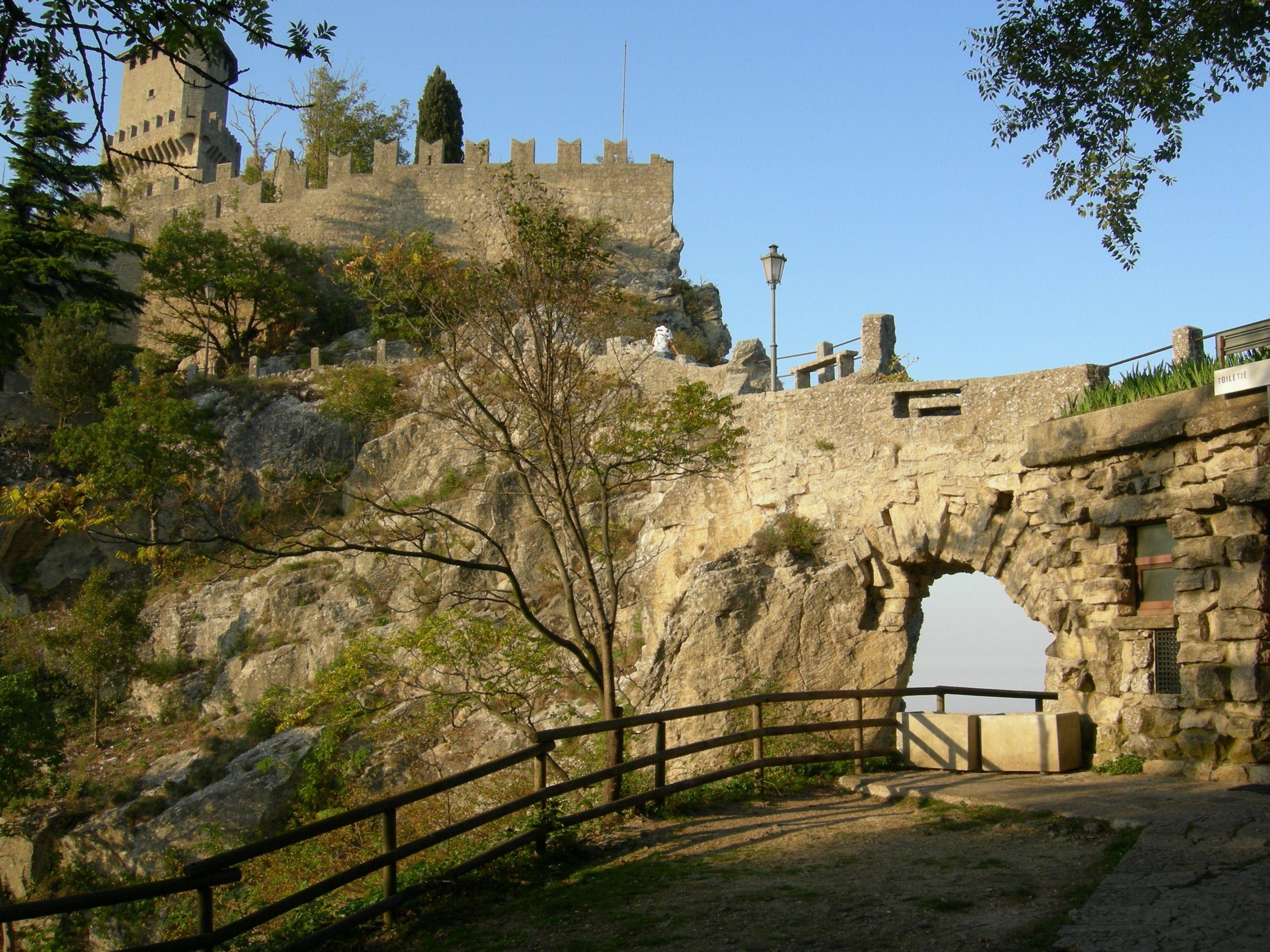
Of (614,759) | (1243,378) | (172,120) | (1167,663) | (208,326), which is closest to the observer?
(614,759)

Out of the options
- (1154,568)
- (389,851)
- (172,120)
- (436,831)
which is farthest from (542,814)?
(172,120)

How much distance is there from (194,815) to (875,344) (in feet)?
42.0

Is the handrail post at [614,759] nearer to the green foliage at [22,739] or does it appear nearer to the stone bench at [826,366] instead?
the stone bench at [826,366]

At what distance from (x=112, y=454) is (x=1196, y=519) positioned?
73.8ft

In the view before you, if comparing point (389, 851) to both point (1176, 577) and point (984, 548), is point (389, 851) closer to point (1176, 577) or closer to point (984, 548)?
point (1176, 577)

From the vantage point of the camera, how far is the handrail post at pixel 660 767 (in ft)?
26.5

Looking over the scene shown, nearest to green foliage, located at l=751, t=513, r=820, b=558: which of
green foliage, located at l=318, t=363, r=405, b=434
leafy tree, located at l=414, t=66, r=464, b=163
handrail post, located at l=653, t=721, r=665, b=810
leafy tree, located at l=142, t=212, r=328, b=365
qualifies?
handrail post, located at l=653, t=721, r=665, b=810

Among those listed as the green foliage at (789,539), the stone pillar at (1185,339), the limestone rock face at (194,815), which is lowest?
the limestone rock face at (194,815)

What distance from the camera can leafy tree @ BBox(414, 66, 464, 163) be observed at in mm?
39688

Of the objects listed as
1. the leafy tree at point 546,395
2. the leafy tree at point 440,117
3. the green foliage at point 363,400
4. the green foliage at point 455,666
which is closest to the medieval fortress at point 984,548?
the leafy tree at point 546,395

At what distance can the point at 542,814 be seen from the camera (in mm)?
7062

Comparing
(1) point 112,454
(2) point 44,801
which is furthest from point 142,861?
(1) point 112,454

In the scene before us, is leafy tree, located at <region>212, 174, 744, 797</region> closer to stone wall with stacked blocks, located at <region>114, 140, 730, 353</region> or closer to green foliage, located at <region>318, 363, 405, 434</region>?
green foliage, located at <region>318, 363, 405, 434</region>

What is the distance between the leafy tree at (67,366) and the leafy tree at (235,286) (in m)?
3.63
